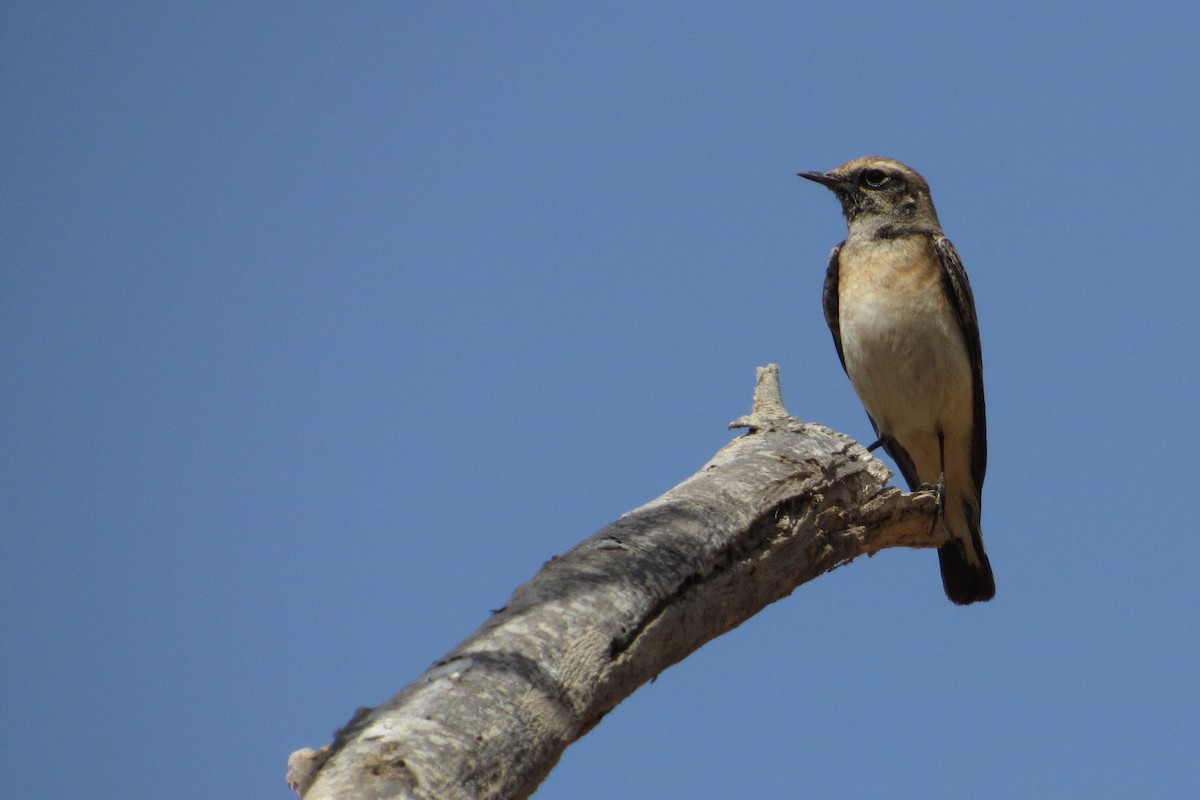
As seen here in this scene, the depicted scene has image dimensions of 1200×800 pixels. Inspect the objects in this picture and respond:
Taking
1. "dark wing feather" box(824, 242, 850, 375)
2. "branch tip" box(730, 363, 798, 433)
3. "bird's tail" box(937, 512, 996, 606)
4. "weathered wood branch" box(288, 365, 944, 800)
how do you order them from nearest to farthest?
"weathered wood branch" box(288, 365, 944, 800) → "branch tip" box(730, 363, 798, 433) → "bird's tail" box(937, 512, 996, 606) → "dark wing feather" box(824, 242, 850, 375)

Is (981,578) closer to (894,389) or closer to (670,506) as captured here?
(894,389)

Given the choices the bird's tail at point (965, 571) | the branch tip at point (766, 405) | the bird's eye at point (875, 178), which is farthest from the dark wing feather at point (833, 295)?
the branch tip at point (766, 405)

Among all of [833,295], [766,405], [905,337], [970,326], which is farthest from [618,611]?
[833,295]

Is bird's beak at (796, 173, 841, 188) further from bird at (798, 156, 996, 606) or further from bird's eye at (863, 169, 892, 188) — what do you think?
bird's eye at (863, 169, 892, 188)

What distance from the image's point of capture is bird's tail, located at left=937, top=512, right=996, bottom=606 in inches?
323

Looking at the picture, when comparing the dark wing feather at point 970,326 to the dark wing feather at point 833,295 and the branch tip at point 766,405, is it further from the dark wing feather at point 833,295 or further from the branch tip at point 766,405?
the branch tip at point 766,405

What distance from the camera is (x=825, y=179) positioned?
920cm

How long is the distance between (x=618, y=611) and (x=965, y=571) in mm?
4409

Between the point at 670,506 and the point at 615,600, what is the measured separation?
2.57 ft

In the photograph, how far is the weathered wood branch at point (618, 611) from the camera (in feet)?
12.1

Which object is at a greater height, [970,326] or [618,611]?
[970,326]

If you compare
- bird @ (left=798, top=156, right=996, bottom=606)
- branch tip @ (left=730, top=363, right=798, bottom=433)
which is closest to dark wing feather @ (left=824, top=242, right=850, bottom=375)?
bird @ (left=798, top=156, right=996, bottom=606)

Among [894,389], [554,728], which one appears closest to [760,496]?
[554,728]

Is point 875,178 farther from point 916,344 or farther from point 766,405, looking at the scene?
point 766,405
